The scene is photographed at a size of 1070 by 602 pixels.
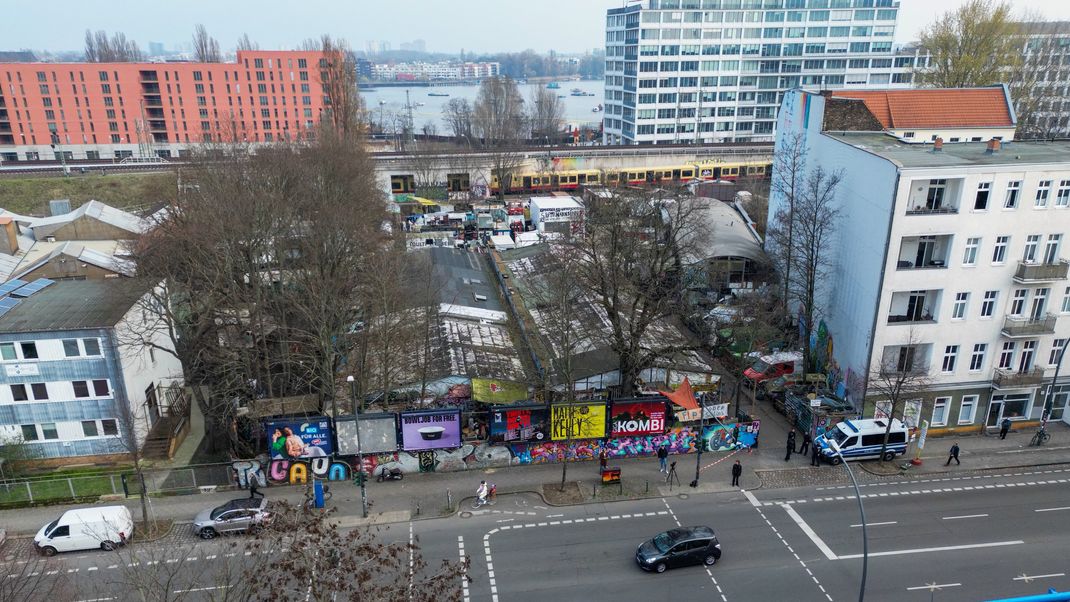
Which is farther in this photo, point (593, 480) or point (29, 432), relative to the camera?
point (29, 432)

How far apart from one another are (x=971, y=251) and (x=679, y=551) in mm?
19963

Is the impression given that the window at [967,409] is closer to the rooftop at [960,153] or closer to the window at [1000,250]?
the window at [1000,250]

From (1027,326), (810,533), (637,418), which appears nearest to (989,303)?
(1027,326)

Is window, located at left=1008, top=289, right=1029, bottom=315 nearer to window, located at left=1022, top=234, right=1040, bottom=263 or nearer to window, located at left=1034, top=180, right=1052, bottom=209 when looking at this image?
window, located at left=1022, top=234, right=1040, bottom=263

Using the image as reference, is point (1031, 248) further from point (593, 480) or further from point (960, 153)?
point (593, 480)

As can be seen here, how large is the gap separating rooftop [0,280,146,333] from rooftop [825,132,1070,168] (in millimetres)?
34789

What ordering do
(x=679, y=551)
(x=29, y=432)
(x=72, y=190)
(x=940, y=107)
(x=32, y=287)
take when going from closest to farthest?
(x=679, y=551), (x=29, y=432), (x=32, y=287), (x=940, y=107), (x=72, y=190)

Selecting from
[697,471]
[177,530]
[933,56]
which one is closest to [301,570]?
[177,530]

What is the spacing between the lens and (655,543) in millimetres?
22719

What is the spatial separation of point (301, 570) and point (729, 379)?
29524 mm

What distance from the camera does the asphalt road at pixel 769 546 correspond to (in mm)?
21531

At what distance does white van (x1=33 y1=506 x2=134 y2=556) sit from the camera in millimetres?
23312

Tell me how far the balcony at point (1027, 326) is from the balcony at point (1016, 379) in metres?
1.84

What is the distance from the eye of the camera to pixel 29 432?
2933 cm
